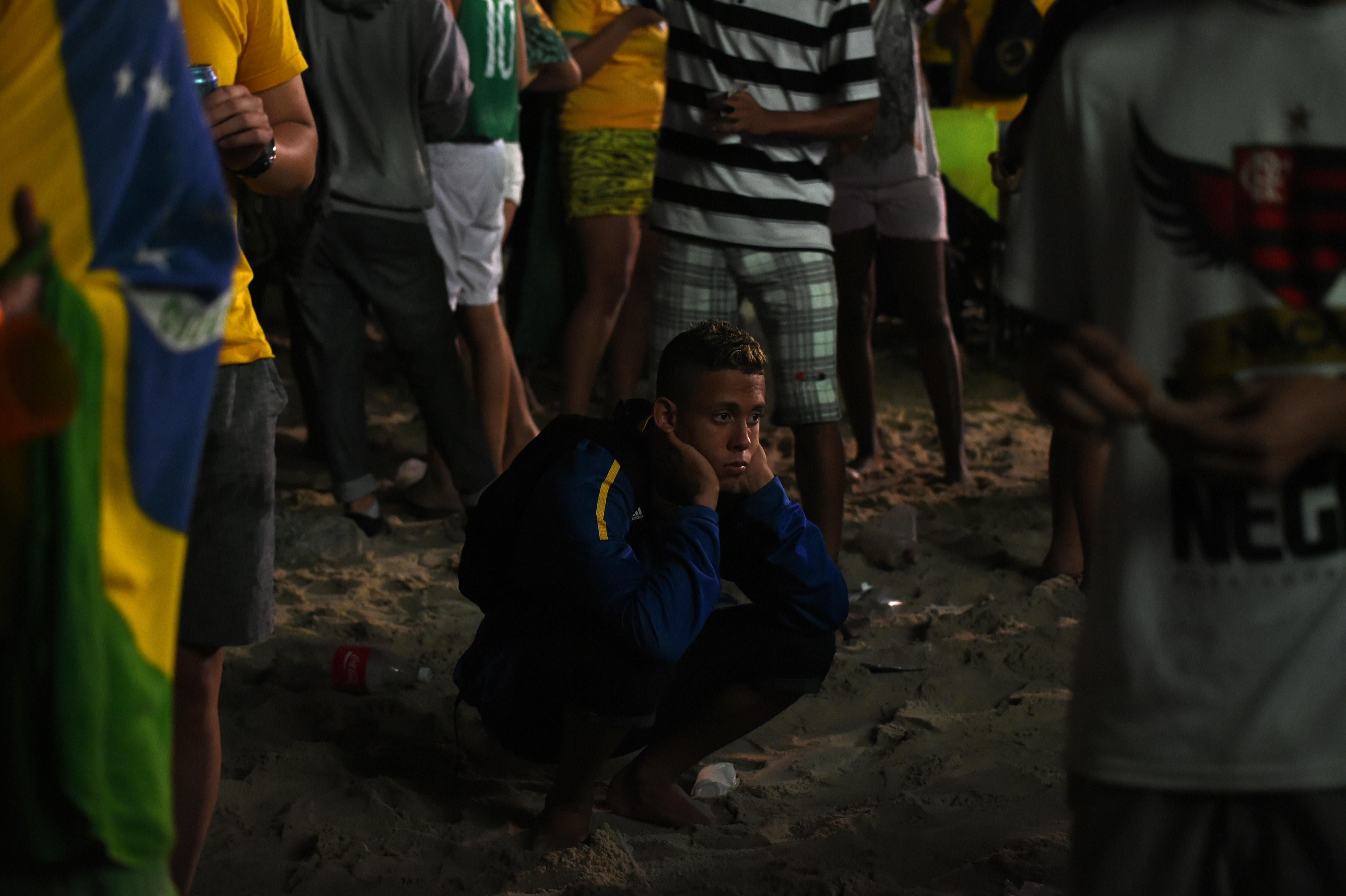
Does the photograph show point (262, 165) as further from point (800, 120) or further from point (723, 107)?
point (800, 120)

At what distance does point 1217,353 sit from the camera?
1.45m

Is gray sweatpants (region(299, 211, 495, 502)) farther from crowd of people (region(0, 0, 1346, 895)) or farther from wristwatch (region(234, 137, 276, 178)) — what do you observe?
wristwatch (region(234, 137, 276, 178))

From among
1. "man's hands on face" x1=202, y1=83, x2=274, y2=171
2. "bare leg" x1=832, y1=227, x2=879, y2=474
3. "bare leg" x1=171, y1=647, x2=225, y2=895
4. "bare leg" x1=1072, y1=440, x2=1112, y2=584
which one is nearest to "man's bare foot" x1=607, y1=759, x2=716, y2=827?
"bare leg" x1=1072, y1=440, x2=1112, y2=584

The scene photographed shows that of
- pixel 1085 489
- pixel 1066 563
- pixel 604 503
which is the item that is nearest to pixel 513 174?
pixel 1066 563

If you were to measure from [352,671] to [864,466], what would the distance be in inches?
113

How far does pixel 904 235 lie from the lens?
5.36 meters

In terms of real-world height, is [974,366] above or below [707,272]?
below

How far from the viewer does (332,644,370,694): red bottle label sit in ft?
11.7

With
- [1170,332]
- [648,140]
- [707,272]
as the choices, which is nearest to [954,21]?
[648,140]

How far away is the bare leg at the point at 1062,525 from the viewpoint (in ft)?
14.3

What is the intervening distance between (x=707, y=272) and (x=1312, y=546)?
2773 mm

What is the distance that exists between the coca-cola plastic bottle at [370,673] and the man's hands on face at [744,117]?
1.70m

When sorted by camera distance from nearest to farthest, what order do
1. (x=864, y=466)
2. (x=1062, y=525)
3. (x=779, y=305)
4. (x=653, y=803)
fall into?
(x=653, y=803), (x=779, y=305), (x=1062, y=525), (x=864, y=466)

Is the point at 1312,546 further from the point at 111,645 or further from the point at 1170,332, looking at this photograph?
the point at 111,645
